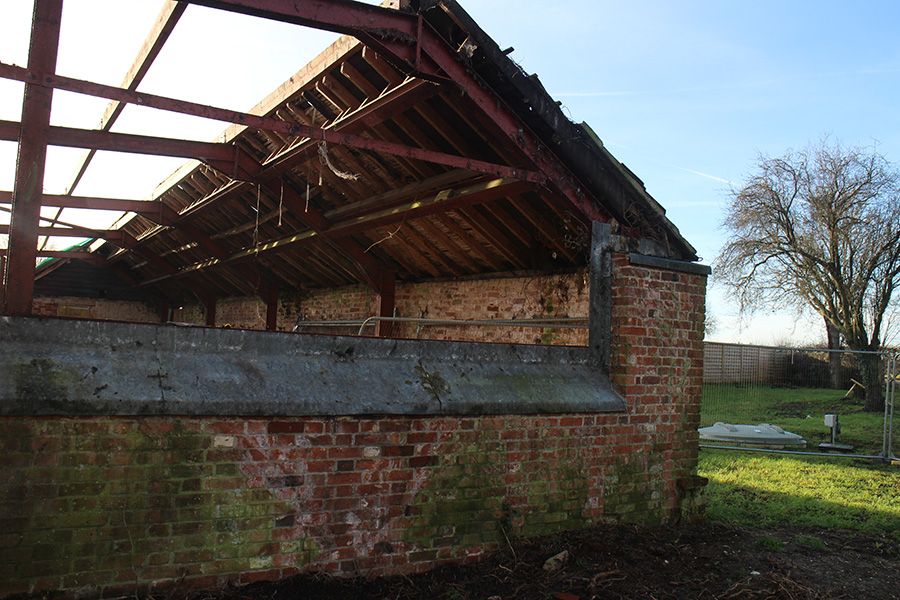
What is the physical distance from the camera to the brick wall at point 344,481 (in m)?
3.31

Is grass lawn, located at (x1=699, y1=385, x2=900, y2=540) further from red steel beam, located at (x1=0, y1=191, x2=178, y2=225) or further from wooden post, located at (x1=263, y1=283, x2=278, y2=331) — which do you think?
red steel beam, located at (x1=0, y1=191, x2=178, y2=225)

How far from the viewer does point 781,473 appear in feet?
29.7

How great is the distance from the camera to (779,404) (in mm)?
11430

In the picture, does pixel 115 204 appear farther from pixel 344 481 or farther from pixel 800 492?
pixel 800 492

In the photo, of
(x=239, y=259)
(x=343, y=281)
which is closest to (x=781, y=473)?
(x=343, y=281)

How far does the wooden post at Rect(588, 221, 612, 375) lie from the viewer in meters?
5.55

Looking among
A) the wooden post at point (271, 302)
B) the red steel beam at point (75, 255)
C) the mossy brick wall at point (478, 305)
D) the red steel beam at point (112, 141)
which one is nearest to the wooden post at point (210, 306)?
the red steel beam at point (75, 255)

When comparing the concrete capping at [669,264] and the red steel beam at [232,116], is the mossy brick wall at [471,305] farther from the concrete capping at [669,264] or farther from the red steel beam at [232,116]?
the red steel beam at [232,116]

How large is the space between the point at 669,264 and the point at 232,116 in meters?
4.03

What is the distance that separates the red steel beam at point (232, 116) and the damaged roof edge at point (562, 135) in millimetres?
390

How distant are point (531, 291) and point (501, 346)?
11.7 feet

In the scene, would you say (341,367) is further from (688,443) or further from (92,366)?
(688,443)

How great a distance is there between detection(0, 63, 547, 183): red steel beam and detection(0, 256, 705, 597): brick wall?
154 cm

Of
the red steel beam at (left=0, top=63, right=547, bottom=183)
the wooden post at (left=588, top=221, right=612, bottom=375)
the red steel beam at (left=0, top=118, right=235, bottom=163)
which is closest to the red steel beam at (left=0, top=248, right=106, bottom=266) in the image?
the red steel beam at (left=0, top=118, right=235, bottom=163)
